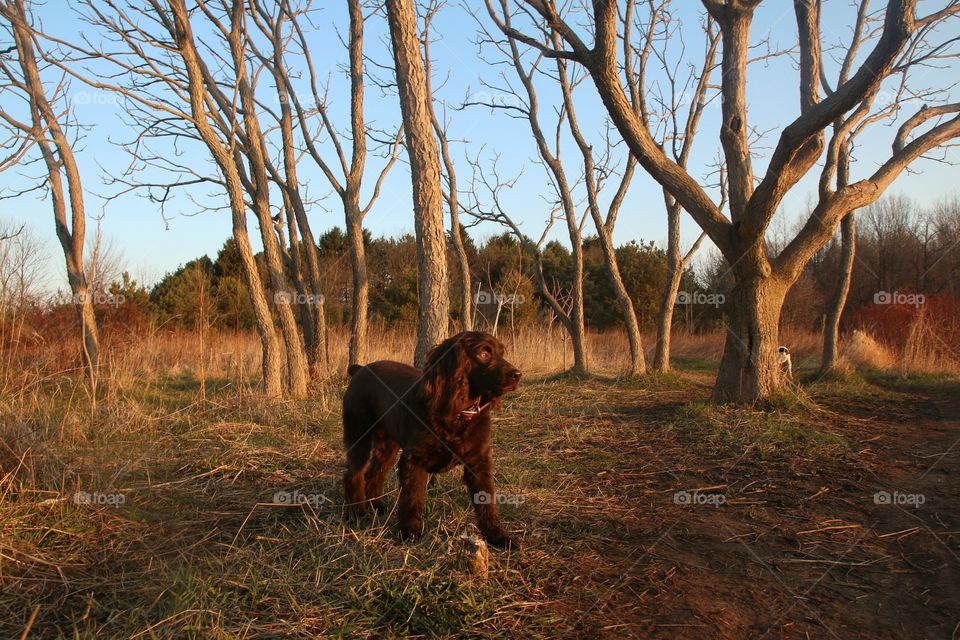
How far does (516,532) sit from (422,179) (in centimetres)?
363

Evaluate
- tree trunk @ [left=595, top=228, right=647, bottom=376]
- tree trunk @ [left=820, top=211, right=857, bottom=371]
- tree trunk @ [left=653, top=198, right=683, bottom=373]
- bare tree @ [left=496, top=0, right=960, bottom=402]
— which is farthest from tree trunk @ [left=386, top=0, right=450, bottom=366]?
tree trunk @ [left=820, top=211, right=857, bottom=371]

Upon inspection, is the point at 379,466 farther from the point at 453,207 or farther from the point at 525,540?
the point at 453,207

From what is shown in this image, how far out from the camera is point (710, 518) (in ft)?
13.9

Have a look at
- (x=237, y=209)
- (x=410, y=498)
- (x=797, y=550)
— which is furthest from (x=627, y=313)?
(x=410, y=498)

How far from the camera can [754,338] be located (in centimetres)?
732

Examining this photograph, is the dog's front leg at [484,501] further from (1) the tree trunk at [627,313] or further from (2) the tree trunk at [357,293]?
(1) the tree trunk at [627,313]

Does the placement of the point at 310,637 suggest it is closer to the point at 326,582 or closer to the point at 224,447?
the point at 326,582

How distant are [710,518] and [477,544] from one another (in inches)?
74.0

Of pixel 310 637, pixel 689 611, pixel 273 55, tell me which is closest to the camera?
pixel 310 637

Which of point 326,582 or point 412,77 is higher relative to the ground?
point 412,77

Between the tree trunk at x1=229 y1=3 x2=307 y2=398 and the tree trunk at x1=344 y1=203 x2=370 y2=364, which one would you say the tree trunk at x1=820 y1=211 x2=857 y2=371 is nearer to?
the tree trunk at x1=344 y1=203 x2=370 y2=364

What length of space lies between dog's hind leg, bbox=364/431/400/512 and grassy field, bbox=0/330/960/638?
248 millimetres

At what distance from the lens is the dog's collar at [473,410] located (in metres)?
3.64

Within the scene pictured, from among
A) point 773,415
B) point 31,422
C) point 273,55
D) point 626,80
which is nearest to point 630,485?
point 773,415
